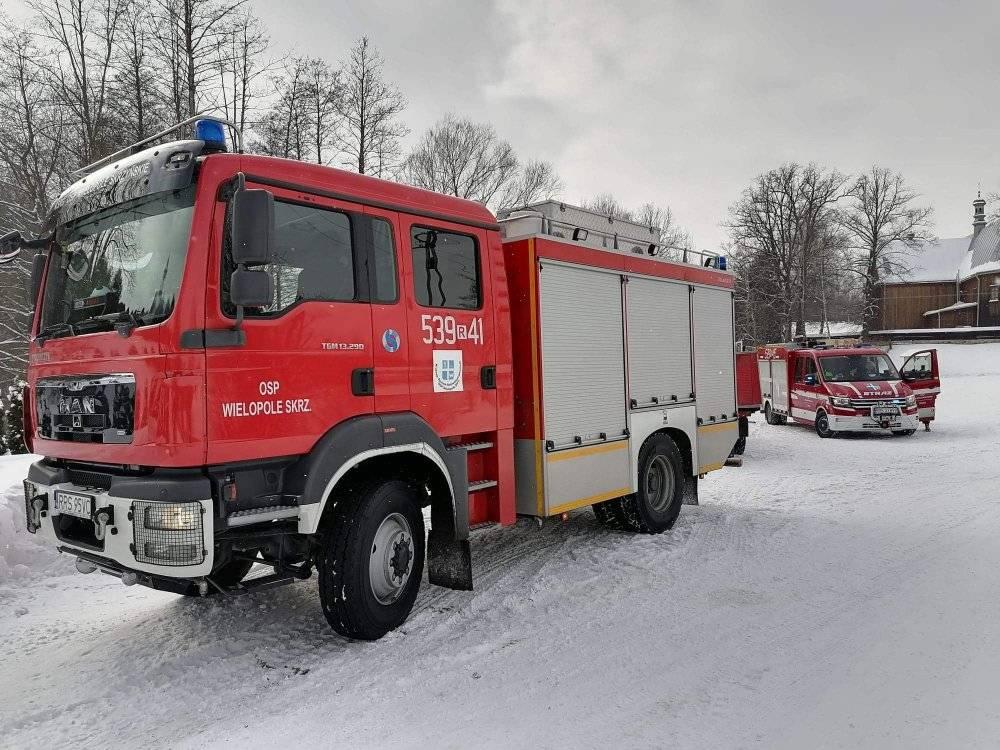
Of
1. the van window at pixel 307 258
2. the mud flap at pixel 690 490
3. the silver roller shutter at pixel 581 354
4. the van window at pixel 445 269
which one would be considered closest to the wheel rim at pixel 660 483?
the mud flap at pixel 690 490

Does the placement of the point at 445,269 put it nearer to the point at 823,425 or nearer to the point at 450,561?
the point at 450,561

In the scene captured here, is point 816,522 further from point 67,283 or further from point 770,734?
point 67,283

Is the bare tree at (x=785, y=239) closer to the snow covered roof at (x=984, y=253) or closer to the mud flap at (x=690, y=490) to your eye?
the snow covered roof at (x=984, y=253)

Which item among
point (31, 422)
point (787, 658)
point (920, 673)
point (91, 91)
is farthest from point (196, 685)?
point (91, 91)

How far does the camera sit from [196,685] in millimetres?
3891

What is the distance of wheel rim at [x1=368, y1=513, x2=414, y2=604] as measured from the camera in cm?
449

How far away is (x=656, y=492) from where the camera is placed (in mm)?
7414

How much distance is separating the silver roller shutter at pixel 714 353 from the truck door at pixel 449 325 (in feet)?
11.4

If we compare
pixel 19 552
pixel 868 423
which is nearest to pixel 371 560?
pixel 19 552

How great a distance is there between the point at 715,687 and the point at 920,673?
3.82 ft

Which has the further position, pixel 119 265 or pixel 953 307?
pixel 953 307

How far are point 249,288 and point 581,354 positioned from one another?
3286 mm

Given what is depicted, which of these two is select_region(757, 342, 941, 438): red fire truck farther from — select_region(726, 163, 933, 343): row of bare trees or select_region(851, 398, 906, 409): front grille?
select_region(726, 163, 933, 343): row of bare trees

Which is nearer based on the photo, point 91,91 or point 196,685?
point 196,685
